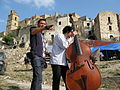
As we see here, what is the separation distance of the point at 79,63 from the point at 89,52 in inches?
14.1

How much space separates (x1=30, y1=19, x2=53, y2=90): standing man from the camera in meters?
2.83

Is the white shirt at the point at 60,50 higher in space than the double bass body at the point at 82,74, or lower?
higher

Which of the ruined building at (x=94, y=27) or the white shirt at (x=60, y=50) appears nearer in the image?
the white shirt at (x=60, y=50)

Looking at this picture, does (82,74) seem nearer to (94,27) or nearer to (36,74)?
(36,74)

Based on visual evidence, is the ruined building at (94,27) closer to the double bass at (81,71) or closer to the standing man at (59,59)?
the standing man at (59,59)

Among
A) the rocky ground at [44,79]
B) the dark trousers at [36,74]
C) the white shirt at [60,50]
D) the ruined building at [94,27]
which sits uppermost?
the ruined building at [94,27]

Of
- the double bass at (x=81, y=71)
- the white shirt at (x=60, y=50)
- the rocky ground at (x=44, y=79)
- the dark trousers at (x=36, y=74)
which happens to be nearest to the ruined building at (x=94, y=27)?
the rocky ground at (x=44, y=79)

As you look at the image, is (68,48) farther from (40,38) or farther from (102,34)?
(102,34)

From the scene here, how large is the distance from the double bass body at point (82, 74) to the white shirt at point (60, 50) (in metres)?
0.22

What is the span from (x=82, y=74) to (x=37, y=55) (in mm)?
949

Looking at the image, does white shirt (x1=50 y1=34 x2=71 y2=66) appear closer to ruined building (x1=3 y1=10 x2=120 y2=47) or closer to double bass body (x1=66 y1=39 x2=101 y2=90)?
double bass body (x1=66 y1=39 x2=101 y2=90)

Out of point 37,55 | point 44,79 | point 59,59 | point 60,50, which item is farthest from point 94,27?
point 37,55

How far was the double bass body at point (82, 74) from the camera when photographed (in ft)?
8.17

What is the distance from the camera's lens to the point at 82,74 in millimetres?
2547
